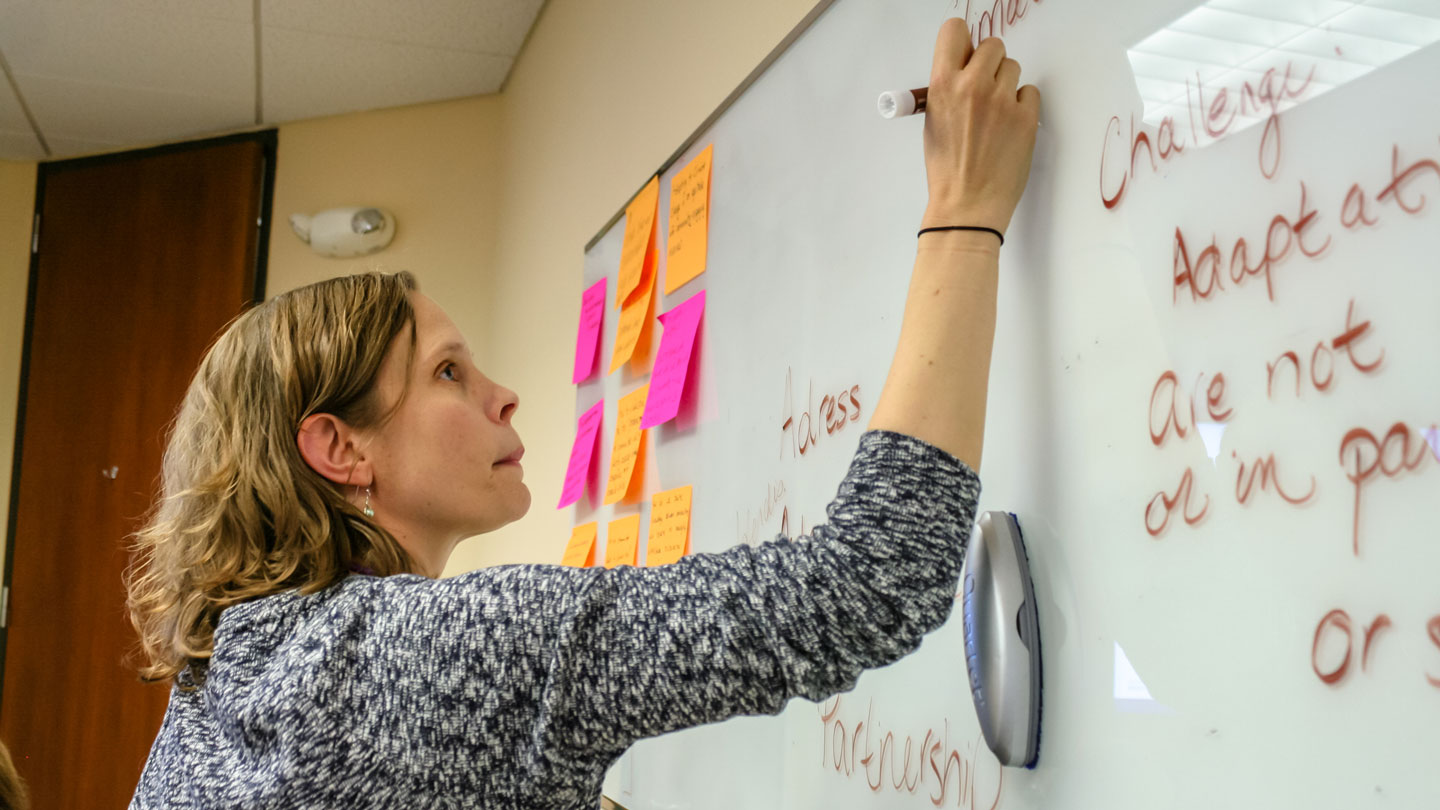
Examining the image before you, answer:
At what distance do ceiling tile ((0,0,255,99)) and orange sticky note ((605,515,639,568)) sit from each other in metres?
1.55

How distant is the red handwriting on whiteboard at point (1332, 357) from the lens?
0.44 metres

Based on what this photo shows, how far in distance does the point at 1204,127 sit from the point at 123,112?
112 inches

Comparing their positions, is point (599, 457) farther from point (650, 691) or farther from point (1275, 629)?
point (1275, 629)

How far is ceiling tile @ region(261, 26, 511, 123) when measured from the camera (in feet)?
7.93

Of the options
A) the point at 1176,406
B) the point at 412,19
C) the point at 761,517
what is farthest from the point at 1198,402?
the point at 412,19

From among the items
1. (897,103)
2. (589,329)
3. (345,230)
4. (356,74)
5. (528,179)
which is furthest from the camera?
(345,230)

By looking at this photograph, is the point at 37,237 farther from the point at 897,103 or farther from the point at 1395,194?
the point at 1395,194

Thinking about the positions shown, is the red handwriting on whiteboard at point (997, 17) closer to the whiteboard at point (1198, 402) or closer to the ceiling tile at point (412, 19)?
the whiteboard at point (1198, 402)

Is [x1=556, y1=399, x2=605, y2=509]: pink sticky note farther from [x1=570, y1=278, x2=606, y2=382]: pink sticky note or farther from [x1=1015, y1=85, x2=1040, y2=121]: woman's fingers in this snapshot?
[x1=1015, y1=85, x2=1040, y2=121]: woman's fingers

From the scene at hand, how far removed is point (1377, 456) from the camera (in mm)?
430

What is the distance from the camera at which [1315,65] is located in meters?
0.46

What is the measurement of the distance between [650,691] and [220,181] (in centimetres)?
266

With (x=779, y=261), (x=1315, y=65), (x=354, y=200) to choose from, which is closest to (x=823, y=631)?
(x=1315, y=65)

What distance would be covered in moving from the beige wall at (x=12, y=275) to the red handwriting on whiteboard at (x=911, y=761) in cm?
288
